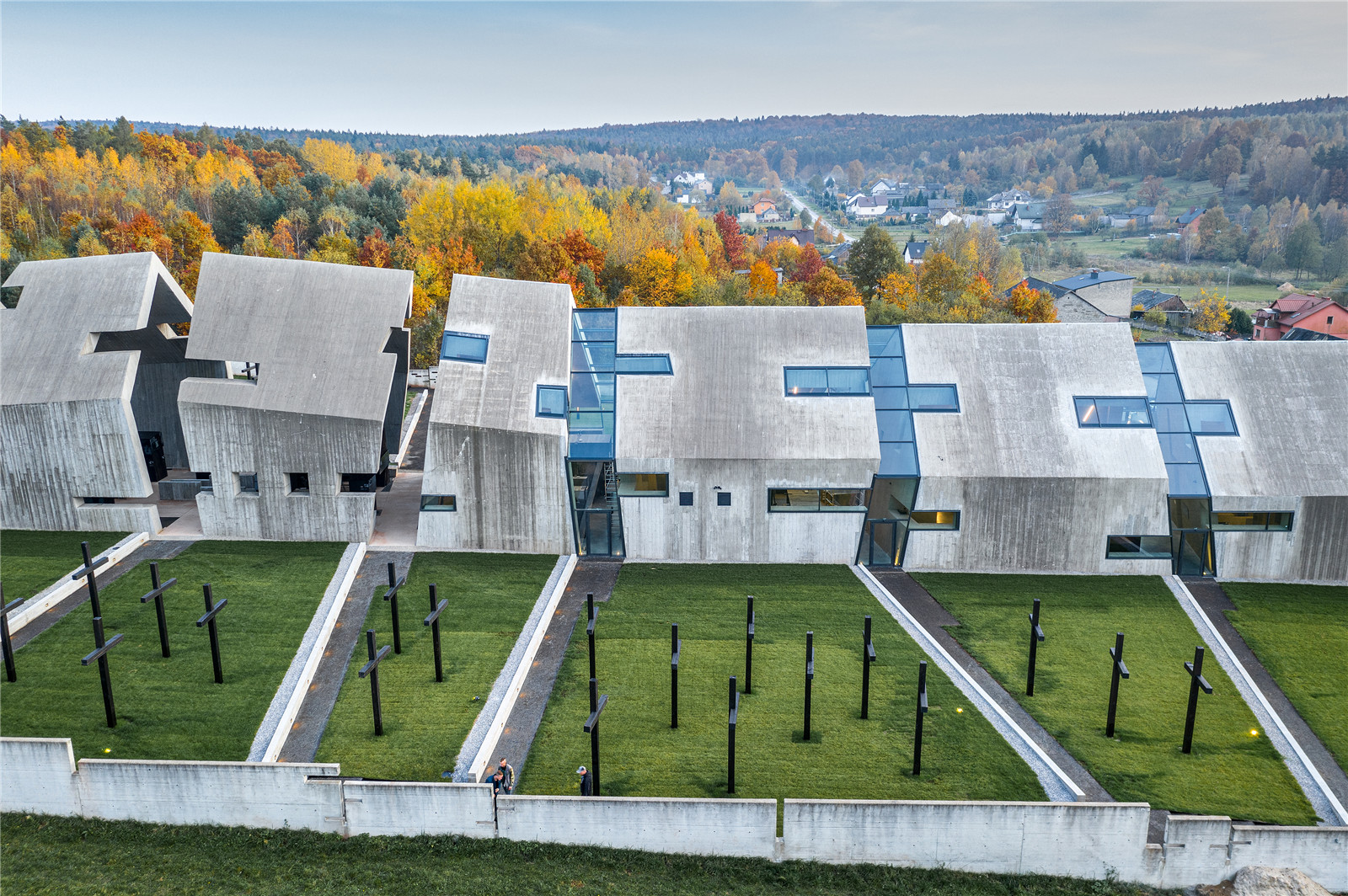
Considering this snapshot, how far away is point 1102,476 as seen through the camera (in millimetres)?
26359

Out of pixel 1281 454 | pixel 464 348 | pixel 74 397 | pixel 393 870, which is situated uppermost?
Answer: pixel 464 348

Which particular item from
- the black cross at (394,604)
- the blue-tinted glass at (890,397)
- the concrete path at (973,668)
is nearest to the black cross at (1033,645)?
the concrete path at (973,668)

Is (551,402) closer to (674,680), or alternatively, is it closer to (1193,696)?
(674,680)

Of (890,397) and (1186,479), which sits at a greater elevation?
(890,397)

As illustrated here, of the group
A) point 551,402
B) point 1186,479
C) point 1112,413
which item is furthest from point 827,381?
point 1186,479

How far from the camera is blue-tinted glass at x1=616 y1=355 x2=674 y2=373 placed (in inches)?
1128

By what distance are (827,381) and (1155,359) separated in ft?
36.9

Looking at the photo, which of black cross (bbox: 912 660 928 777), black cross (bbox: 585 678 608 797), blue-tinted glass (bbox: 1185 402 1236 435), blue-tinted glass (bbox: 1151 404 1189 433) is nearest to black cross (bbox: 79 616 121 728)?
black cross (bbox: 585 678 608 797)

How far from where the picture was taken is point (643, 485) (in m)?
27.2

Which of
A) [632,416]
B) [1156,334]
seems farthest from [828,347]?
[1156,334]

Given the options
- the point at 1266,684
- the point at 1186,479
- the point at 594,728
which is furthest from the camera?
the point at 1186,479

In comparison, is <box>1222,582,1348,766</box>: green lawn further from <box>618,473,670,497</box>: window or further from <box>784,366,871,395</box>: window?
<box>618,473,670,497</box>: window

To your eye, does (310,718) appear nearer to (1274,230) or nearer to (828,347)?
(828,347)

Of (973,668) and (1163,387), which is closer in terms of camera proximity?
(973,668)
